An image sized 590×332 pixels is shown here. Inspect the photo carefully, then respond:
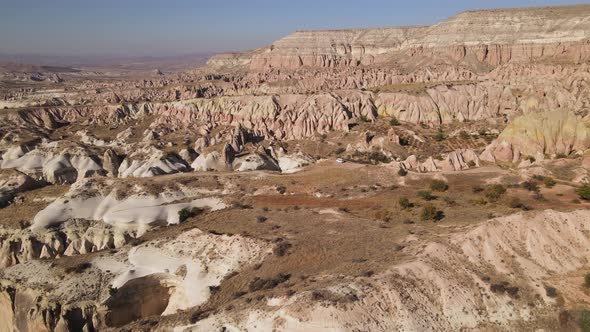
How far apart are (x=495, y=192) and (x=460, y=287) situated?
1398 centimetres

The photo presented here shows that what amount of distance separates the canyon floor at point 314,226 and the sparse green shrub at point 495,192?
0.53ft

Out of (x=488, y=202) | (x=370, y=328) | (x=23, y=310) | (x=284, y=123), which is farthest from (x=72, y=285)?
(x=284, y=123)

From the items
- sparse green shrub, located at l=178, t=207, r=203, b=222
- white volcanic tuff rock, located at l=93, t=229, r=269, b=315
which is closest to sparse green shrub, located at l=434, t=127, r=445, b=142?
sparse green shrub, located at l=178, t=207, r=203, b=222

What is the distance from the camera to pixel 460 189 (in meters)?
36.2

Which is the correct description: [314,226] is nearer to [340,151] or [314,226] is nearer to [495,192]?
[495,192]

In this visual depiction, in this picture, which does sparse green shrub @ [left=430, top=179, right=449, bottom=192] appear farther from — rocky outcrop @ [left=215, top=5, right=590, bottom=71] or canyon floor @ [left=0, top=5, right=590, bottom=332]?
rocky outcrop @ [left=215, top=5, right=590, bottom=71]

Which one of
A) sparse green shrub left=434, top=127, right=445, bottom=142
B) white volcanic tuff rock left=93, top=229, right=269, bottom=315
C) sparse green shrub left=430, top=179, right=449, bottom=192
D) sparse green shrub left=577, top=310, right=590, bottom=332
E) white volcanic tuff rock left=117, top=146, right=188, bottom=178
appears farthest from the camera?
sparse green shrub left=434, top=127, right=445, bottom=142

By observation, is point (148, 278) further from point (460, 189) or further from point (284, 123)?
point (284, 123)

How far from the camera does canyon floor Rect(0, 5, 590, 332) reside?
2123 centimetres

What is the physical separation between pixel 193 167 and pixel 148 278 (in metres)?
42.4

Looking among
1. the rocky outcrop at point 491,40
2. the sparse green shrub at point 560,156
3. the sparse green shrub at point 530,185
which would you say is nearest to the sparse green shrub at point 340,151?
the sparse green shrub at point 560,156

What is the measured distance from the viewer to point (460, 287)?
857 inches

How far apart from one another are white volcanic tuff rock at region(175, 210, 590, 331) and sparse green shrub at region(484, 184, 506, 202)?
685 cm

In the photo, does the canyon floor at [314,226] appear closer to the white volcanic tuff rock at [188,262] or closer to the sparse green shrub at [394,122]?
the white volcanic tuff rock at [188,262]
